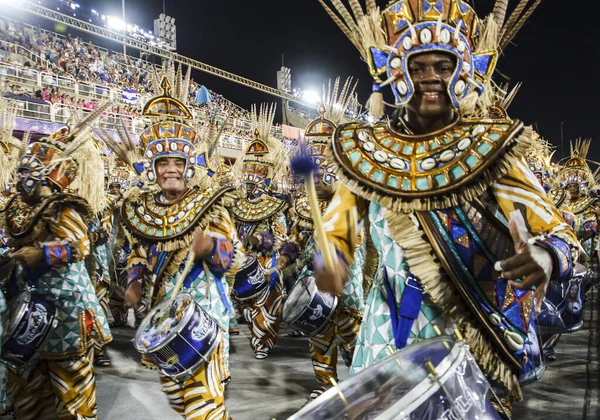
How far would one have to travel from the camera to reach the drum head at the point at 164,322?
321 cm

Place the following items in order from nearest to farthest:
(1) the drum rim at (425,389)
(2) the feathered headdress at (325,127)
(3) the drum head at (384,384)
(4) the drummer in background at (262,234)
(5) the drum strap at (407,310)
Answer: (1) the drum rim at (425,389) < (3) the drum head at (384,384) < (5) the drum strap at (407,310) < (2) the feathered headdress at (325,127) < (4) the drummer in background at (262,234)

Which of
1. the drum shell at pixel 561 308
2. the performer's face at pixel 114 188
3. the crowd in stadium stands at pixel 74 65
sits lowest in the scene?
the drum shell at pixel 561 308

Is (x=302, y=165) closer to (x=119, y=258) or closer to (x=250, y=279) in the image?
(x=250, y=279)

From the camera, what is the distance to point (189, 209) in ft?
12.2

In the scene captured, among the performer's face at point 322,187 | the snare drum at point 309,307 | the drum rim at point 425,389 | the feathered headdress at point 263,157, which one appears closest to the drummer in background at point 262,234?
the feathered headdress at point 263,157

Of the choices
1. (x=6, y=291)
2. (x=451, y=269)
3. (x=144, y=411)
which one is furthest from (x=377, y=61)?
(x=144, y=411)

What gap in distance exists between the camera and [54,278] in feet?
13.5

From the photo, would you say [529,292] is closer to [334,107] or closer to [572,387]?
[572,387]

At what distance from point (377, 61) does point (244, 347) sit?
5797mm

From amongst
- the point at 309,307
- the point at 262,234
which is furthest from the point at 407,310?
the point at 262,234

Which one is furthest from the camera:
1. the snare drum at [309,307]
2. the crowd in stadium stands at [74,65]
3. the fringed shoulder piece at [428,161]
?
the crowd in stadium stands at [74,65]

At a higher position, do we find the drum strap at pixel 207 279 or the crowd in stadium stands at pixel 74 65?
the crowd in stadium stands at pixel 74 65

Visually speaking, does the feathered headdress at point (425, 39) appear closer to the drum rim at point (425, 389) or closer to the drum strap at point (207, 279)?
the drum rim at point (425, 389)

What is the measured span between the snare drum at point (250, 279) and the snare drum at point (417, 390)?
3.89 meters
